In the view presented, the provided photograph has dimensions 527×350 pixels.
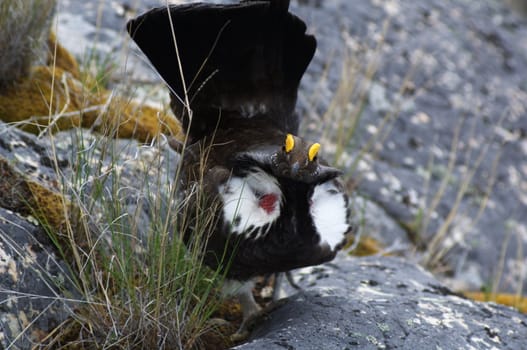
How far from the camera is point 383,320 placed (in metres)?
2.74

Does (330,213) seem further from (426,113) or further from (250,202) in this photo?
(426,113)

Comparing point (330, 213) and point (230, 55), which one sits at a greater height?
point (230, 55)

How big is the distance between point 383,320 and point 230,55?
4.45ft

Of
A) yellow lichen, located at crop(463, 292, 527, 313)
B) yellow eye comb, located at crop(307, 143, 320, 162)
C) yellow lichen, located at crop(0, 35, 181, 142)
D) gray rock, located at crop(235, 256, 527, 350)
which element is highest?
yellow eye comb, located at crop(307, 143, 320, 162)

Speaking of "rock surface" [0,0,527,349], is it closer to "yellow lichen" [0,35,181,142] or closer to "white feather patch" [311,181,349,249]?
"yellow lichen" [0,35,181,142]

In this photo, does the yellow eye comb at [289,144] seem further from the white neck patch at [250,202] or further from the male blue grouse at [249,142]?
the white neck patch at [250,202]

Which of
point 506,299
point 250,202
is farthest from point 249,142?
point 506,299

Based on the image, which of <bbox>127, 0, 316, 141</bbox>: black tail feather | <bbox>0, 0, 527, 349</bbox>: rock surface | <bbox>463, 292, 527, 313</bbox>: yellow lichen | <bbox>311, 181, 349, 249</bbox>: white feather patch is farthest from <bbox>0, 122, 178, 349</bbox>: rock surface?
<bbox>463, 292, 527, 313</bbox>: yellow lichen

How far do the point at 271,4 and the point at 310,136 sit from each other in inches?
90.3

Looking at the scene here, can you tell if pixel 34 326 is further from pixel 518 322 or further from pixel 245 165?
pixel 518 322

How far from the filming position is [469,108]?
6.32 m

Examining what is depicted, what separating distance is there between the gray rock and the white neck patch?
0.42m

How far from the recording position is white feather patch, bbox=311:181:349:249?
2758 millimetres

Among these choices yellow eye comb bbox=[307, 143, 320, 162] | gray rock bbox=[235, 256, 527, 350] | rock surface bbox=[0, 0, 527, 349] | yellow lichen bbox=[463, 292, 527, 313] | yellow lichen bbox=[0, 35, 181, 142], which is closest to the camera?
yellow eye comb bbox=[307, 143, 320, 162]
